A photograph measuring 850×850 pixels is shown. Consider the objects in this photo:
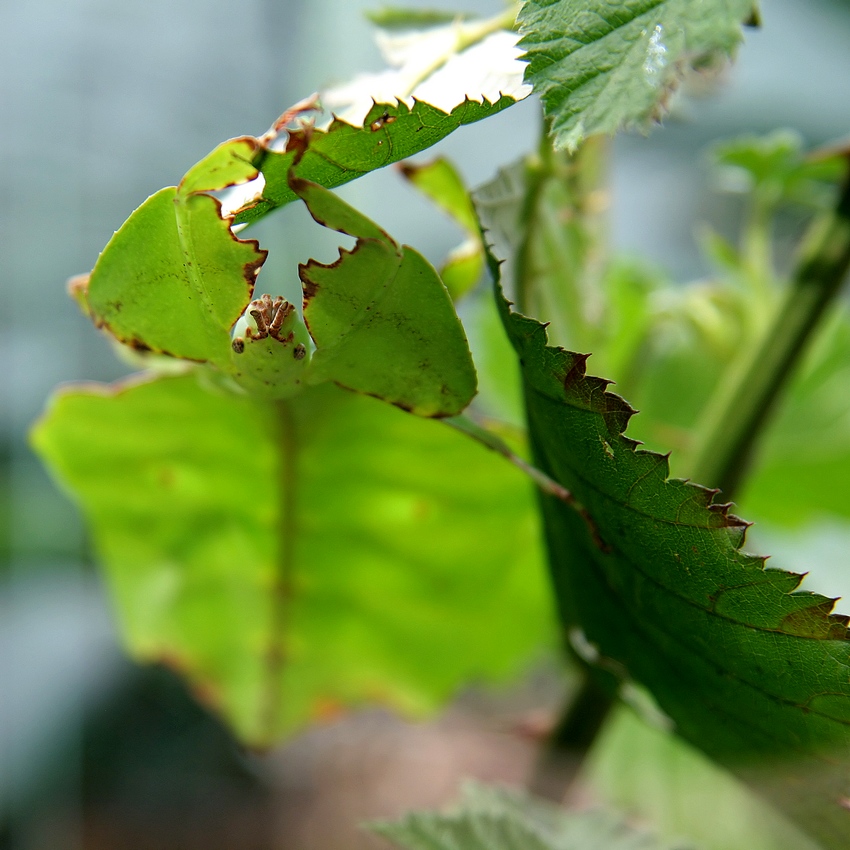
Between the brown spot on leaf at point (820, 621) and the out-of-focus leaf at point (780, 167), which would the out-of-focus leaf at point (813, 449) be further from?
the brown spot on leaf at point (820, 621)

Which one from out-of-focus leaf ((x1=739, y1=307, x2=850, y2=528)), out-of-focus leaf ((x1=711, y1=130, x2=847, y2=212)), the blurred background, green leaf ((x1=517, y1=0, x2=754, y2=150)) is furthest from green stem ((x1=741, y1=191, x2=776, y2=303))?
the blurred background

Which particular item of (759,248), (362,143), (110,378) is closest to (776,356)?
(759,248)

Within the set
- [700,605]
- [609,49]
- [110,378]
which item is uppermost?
[609,49]

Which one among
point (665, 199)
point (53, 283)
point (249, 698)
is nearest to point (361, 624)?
point (249, 698)

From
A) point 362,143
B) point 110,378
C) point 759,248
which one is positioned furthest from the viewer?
point 110,378

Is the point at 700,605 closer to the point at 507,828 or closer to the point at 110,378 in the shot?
the point at 507,828

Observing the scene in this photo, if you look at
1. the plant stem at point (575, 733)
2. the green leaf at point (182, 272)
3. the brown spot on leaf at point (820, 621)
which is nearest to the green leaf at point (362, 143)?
the green leaf at point (182, 272)

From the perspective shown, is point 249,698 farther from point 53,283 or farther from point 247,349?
point 53,283

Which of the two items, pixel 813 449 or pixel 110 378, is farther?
pixel 110 378
